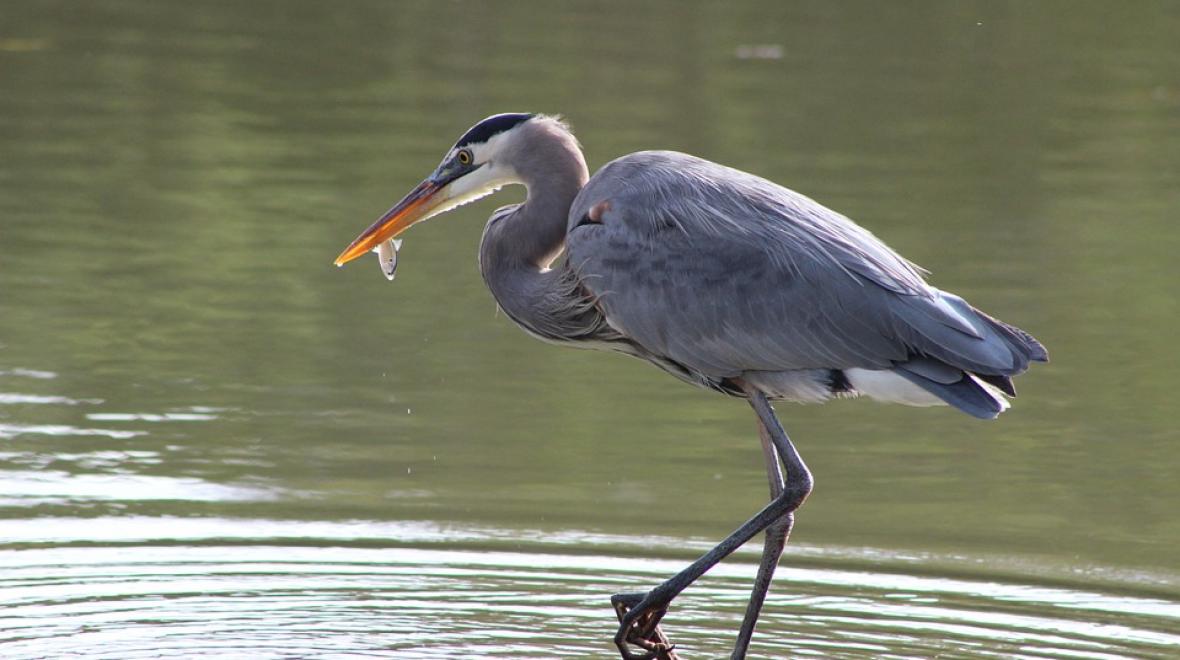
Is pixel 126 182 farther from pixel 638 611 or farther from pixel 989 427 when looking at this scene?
pixel 638 611

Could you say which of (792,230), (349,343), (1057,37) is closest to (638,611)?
(792,230)

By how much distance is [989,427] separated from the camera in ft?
32.0

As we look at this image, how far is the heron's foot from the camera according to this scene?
650 centimetres

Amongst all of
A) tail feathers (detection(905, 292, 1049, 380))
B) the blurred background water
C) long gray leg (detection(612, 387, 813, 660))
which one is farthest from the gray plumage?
the blurred background water

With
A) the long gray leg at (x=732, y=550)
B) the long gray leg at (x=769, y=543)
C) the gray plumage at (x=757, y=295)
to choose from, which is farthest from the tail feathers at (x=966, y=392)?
the long gray leg at (x=769, y=543)

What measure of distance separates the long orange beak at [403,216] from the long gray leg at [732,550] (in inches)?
56.4

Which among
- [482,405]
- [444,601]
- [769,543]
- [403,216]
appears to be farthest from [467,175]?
[482,405]

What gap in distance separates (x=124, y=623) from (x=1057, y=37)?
56.3 feet

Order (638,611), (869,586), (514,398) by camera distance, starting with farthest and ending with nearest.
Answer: (514,398), (869,586), (638,611)

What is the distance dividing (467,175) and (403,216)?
311 mm

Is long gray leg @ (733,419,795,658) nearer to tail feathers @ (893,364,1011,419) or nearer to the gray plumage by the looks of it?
the gray plumage

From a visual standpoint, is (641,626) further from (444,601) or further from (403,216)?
(403,216)

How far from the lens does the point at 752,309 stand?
6695 mm

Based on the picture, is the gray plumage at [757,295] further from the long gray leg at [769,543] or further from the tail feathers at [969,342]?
the long gray leg at [769,543]
